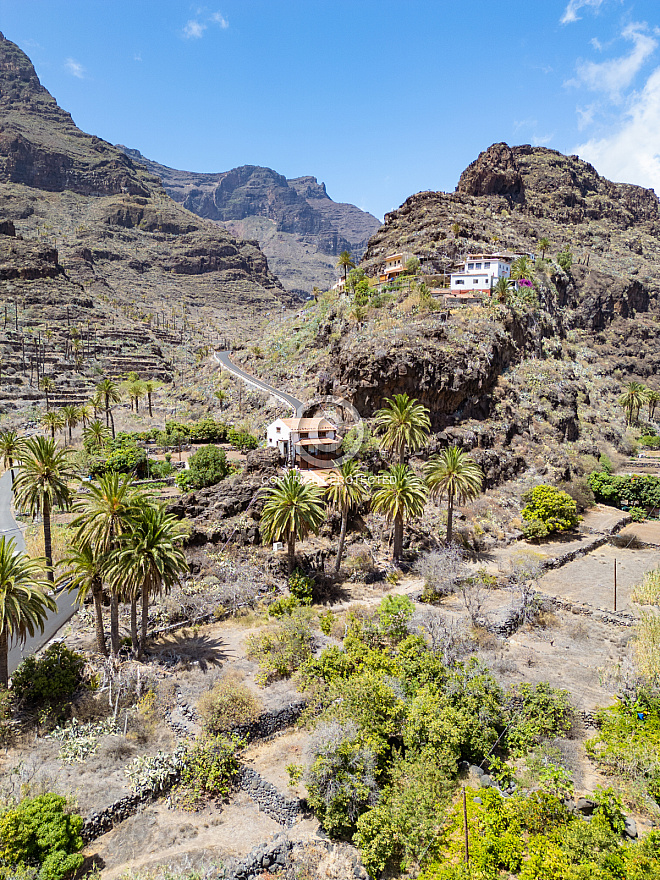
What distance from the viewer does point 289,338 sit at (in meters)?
95.1

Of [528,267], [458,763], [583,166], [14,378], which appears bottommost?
[458,763]

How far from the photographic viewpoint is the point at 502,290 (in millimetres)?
74562

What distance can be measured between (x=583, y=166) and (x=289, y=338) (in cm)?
13359

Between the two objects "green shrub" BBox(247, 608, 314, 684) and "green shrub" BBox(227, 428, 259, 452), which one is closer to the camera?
"green shrub" BBox(247, 608, 314, 684)

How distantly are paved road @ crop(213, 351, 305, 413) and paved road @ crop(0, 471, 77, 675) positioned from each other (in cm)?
3429

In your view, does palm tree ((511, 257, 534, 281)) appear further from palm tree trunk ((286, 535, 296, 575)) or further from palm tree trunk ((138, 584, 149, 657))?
palm tree trunk ((138, 584, 149, 657))

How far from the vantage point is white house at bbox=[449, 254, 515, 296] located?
7875cm

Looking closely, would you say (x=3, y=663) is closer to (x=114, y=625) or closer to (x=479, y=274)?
(x=114, y=625)

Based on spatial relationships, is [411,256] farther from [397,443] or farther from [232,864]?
[232,864]

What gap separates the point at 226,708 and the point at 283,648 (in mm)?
6094

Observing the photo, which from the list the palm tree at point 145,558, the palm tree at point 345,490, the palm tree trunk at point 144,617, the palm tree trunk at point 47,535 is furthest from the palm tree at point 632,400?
the palm tree trunk at point 47,535

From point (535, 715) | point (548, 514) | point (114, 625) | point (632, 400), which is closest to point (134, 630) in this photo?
point (114, 625)

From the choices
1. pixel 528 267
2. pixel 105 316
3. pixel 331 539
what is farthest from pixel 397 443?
pixel 105 316

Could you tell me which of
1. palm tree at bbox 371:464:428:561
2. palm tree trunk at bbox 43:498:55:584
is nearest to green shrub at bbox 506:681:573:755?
palm tree at bbox 371:464:428:561
